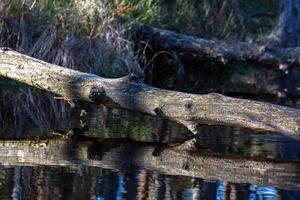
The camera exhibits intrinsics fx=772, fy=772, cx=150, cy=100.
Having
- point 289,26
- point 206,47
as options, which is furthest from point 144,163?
point 289,26

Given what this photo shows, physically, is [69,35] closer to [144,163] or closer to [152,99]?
[152,99]

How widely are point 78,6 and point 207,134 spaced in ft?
15.1

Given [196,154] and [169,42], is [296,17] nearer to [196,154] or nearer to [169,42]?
[169,42]

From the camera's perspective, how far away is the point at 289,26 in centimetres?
1371

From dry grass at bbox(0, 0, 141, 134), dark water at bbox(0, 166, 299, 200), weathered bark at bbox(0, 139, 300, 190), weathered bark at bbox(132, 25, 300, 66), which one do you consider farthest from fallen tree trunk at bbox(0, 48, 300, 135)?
weathered bark at bbox(132, 25, 300, 66)

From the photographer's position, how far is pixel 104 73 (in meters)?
11.1

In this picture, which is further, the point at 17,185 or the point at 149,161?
the point at 149,161

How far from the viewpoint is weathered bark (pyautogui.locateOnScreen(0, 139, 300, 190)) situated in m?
5.89

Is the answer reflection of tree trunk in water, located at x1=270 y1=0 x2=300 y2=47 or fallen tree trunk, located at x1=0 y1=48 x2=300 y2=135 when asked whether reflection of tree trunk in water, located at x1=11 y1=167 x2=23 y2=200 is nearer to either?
fallen tree trunk, located at x1=0 y1=48 x2=300 y2=135

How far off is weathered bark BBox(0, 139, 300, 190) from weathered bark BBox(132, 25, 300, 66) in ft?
18.8

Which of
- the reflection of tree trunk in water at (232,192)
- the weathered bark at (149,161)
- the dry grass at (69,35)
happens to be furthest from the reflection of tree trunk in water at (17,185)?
the dry grass at (69,35)

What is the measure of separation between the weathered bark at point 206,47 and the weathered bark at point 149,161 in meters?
5.73

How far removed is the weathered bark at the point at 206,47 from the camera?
1245cm

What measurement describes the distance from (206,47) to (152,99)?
17.6 ft
